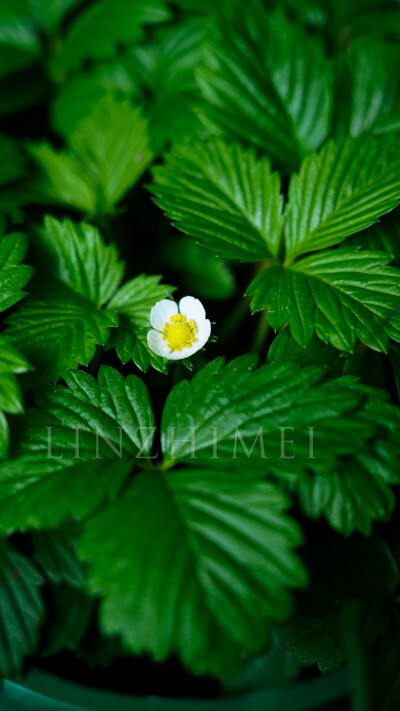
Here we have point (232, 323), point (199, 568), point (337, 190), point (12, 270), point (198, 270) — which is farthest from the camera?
point (198, 270)

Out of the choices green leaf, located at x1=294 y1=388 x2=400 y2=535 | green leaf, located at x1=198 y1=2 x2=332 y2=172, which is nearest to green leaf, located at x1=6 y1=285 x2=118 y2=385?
green leaf, located at x1=294 y1=388 x2=400 y2=535

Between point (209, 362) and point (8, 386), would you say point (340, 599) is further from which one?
point (8, 386)

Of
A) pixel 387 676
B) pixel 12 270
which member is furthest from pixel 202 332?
pixel 387 676

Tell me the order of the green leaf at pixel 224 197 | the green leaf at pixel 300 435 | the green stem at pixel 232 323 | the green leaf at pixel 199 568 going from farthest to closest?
1. the green stem at pixel 232 323
2. the green leaf at pixel 224 197
3. the green leaf at pixel 300 435
4. the green leaf at pixel 199 568

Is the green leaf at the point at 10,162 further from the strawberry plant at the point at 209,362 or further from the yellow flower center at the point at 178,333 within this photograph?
the yellow flower center at the point at 178,333

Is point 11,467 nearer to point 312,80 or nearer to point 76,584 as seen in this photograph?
point 76,584

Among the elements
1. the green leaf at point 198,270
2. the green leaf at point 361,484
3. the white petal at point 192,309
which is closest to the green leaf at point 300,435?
the green leaf at point 361,484

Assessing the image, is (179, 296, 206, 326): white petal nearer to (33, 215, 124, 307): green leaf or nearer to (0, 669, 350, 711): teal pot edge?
(33, 215, 124, 307): green leaf
